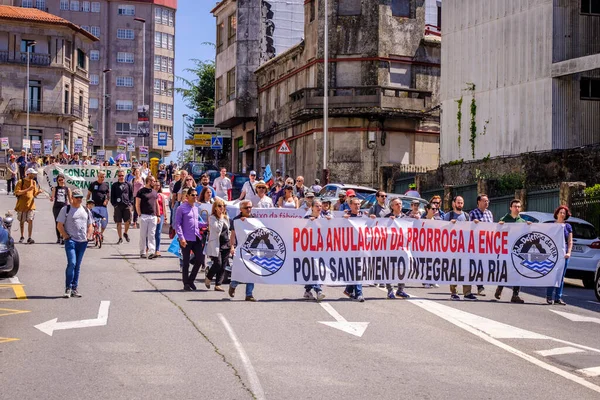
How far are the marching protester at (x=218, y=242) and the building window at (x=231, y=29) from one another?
4698 centimetres

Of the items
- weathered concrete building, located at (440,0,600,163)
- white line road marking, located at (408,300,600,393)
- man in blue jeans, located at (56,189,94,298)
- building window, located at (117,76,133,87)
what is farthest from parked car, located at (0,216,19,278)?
building window, located at (117,76,133,87)

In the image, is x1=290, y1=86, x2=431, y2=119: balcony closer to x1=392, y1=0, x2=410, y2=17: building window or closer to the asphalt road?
x1=392, y1=0, x2=410, y2=17: building window

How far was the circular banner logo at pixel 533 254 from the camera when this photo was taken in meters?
19.5

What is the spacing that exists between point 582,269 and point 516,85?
1569 centimetres

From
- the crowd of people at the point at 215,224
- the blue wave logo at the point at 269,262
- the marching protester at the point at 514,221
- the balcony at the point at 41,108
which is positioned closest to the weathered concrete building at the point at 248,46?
the balcony at the point at 41,108

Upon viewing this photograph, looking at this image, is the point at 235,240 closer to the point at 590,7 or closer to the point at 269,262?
the point at 269,262

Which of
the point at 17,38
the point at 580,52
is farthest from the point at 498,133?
the point at 17,38

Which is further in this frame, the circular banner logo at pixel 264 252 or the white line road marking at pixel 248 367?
the circular banner logo at pixel 264 252

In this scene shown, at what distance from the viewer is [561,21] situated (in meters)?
36.2

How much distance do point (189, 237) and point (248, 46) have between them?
151 feet

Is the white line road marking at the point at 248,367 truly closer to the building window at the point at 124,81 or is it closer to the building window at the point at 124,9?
the building window at the point at 124,81

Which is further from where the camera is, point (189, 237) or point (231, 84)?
point (231, 84)

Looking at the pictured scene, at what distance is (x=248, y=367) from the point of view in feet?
37.4

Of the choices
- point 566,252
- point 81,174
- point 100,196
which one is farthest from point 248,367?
point 81,174
